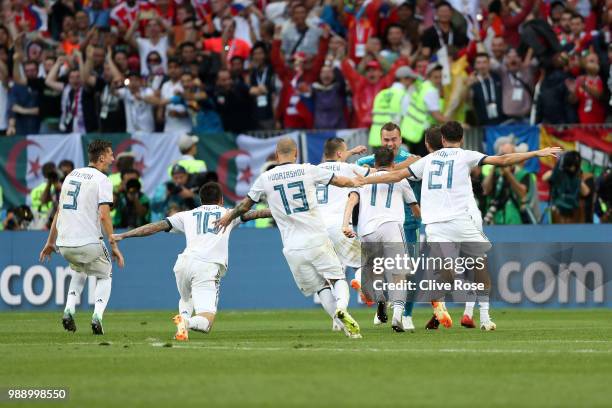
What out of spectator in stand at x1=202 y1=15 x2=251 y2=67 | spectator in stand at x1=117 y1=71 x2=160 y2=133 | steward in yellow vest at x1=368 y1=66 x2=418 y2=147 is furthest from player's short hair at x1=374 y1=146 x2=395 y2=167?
spectator in stand at x1=202 y1=15 x2=251 y2=67

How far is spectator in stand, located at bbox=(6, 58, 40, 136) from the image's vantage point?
92.8ft

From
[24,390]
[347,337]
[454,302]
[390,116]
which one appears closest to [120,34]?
[390,116]

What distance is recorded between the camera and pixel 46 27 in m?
30.7

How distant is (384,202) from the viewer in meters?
17.7

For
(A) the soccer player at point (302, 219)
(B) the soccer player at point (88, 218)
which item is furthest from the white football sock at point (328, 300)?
(B) the soccer player at point (88, 218)

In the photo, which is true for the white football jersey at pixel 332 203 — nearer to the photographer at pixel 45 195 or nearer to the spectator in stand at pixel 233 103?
the spectator in stand at pixel 233 103

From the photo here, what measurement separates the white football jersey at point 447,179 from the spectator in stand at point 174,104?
1096 cm

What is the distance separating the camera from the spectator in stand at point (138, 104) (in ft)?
89.2

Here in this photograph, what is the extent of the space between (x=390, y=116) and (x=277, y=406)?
15762 mm

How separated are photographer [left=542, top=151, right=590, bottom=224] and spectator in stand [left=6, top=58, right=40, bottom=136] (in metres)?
10.8

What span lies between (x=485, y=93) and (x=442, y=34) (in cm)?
182

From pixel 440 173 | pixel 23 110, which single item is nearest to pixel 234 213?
pixel 440 173

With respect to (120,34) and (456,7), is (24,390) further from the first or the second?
(120,34)

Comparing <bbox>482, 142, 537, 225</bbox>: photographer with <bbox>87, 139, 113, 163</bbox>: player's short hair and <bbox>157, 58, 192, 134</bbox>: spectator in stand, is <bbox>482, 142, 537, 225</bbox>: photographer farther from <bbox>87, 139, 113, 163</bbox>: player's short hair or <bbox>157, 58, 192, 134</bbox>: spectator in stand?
<bbox>87, 139, 113, 163</bbox>: player's short hair
